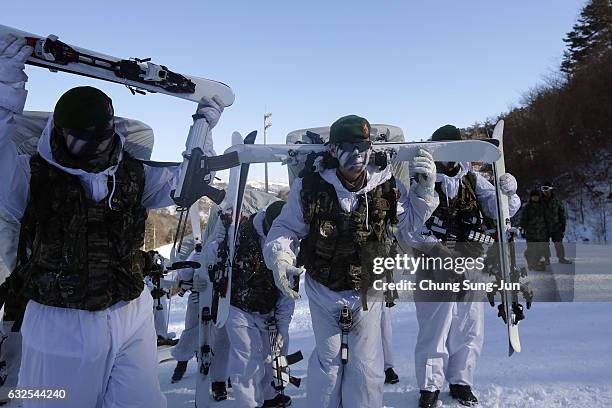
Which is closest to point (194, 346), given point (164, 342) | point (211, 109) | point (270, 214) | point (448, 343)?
point (164, 342)

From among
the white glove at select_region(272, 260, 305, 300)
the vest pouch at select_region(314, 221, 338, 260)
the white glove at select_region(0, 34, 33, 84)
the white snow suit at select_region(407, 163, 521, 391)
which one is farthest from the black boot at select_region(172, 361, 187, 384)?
the white glove at select_region(0, 34, 33, 84)

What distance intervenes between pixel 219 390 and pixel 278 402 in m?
0.85

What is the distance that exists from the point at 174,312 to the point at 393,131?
695 centimetres

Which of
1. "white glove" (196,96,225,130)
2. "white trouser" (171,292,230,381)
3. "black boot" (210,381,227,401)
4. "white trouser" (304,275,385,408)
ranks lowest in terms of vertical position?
"black boot" (210,381,227,401)

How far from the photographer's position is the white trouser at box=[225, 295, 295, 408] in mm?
4273

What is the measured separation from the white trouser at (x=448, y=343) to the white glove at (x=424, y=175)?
1.43 meters

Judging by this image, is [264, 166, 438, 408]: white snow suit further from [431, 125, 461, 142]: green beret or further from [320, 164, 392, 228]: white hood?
[431, 125, 461, 142]: green beret

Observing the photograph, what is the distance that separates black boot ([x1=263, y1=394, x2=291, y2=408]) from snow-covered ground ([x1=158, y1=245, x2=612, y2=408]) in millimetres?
128

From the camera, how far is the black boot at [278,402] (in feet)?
14.9

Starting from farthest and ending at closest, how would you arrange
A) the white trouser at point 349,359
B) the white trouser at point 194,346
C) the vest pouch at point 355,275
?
1. the white trouser at point 194,346
2. the vest pouch at point 355,275
3. the white trouser at point 349,359

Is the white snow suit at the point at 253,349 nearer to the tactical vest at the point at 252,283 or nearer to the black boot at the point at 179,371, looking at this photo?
the tactical vest at the point at 252,283

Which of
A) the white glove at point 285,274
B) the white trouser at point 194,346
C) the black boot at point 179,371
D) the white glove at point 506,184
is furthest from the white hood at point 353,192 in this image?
the black boot at point 179,371

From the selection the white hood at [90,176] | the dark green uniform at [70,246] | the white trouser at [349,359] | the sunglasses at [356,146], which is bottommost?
the white trouser at [349,359]

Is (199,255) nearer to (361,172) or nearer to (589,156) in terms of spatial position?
(361,172)
